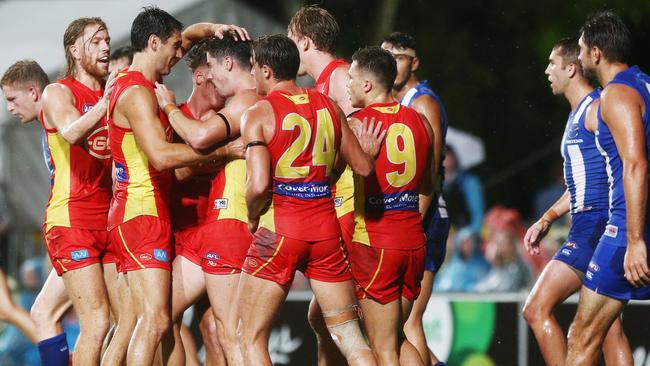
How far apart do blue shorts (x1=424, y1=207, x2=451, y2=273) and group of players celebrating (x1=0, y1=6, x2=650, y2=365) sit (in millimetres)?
271

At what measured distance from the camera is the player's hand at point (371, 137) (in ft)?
25.1

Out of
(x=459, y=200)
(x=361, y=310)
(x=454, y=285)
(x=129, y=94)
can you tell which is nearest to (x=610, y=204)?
(x=361, y=310)

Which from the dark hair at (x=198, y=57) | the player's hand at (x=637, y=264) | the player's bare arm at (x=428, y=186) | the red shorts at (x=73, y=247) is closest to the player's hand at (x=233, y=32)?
the dark hair at (x=198, y=57)

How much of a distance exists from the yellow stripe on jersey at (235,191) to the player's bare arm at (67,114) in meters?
1.01

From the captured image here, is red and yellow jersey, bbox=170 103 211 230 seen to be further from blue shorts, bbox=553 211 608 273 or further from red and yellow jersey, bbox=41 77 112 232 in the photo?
blue shorts, bbox=553 211 608 273

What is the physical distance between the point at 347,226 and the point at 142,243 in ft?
4.88

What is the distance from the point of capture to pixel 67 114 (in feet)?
26.4

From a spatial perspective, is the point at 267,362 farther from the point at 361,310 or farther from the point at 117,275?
the point at 117,275

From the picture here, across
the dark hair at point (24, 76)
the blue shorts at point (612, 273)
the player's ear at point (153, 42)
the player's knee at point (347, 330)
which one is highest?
the player's ear at point (153, 42)

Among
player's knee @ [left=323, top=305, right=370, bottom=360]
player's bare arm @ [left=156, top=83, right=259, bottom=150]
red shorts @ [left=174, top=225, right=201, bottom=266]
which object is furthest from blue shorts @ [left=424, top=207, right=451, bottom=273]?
player's bare arm @ [left=156, top=83, right=259, bottom=150]

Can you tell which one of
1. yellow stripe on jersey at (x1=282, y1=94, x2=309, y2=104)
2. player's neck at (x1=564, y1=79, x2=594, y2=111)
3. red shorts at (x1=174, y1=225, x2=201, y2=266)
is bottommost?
red shorts at (x1=174, y1=225, x2=201, y2=266)

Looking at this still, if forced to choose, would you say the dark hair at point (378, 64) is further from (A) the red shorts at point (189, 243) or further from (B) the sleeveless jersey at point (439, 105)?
(A) the red shorts at point (189, 243)

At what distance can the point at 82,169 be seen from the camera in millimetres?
8367

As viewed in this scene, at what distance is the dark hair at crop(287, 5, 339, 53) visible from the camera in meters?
8.76
